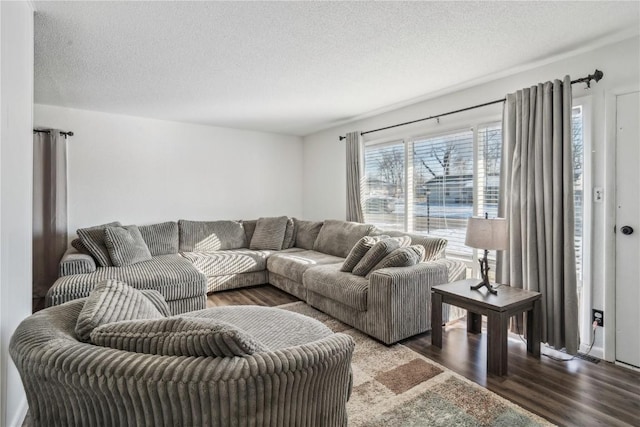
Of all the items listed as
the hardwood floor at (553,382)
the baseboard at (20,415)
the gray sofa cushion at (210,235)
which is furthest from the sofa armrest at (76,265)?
the hardwood floor at (553,382)

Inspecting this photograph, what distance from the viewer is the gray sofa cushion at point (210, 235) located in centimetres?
466

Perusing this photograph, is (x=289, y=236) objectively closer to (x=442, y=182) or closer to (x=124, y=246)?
(x=124, y=246)

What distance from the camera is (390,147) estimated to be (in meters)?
4.38

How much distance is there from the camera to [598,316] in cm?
254

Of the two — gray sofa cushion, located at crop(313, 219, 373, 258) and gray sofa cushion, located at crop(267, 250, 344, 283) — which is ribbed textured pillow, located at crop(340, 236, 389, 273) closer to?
gray sofa cushion, located at crop(267, 250, 344, 283)

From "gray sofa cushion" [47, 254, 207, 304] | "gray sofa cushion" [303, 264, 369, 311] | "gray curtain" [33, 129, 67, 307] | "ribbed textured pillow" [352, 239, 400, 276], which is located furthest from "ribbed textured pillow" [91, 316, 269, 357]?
"gray curtain" [33, 129, 67, 307]

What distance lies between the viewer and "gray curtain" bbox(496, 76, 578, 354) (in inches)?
98.7

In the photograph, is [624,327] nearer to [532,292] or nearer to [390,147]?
[532,292]

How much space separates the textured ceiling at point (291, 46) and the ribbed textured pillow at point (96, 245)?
149cm

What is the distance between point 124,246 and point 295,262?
1866 millimetres

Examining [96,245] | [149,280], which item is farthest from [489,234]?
[96,245]

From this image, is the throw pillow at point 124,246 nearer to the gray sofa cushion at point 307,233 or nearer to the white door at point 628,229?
the gray sofa cushion at point 307,233

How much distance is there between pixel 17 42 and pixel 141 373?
1878mm

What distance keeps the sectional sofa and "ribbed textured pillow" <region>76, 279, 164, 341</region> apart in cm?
171
